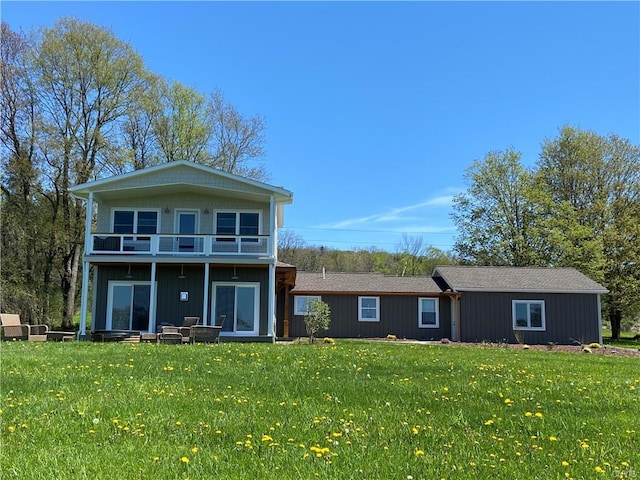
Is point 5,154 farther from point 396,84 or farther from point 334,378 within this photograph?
point 334,378

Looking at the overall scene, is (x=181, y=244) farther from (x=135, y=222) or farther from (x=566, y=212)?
(x=566, y=212)

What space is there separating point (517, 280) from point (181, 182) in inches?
594

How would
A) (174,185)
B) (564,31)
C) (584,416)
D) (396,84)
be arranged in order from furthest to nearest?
(174,185) → (396,84) → (564,31) → (584,416)

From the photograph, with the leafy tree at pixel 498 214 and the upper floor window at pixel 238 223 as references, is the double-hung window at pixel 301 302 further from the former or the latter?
the leafy tree at pixel 498 214

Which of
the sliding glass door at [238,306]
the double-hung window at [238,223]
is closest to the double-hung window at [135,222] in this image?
the double-hung window at [238,223]

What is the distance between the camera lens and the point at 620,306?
30656 millimetres

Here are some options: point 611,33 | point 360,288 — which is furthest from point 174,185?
point 611,33

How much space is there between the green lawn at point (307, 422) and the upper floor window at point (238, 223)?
1115 cm

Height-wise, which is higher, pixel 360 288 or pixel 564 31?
pixel 564 31

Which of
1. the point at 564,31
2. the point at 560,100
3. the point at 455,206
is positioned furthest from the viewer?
the point at 455,206

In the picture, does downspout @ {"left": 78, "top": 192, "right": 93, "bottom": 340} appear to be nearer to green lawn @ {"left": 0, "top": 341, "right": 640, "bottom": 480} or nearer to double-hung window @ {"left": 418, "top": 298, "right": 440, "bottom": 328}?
green lawn @ {"left": 0, "top": 341, "right": 640, "bottom": 480}

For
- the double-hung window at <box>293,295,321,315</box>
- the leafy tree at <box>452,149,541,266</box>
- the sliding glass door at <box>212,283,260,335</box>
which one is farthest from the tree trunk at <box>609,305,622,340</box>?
the sliding glass door at <box>212,283,260,335</box>

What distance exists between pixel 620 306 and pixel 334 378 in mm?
28727

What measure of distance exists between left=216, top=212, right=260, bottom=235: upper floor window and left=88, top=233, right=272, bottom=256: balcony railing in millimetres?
901
